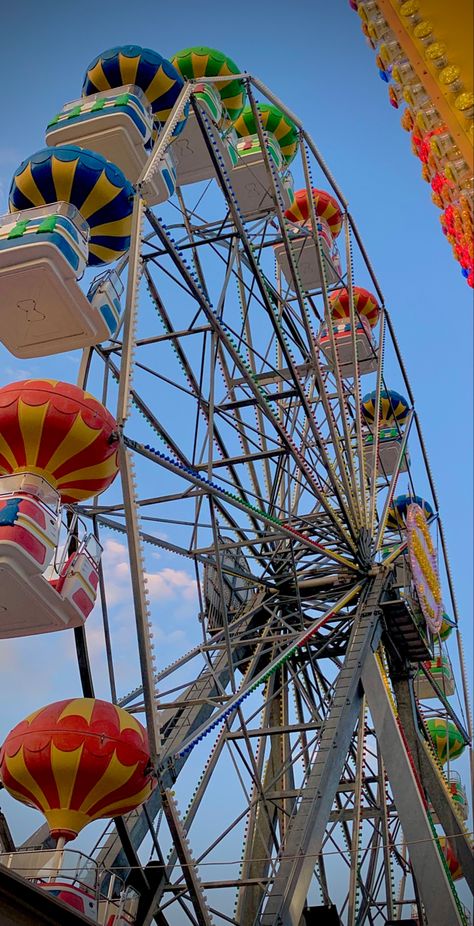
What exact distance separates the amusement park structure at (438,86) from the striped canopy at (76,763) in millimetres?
5044

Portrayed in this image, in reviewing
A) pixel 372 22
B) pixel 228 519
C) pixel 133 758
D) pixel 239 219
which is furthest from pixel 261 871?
pixel 372 22

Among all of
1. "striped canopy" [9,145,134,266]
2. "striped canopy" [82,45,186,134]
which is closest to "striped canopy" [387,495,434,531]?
"striped canopy" [82,45,186,134]

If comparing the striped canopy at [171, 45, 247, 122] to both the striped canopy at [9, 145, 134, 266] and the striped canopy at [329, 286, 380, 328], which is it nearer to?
the striped canopy at [9, 145, 134, 266]

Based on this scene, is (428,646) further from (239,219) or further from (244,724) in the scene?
(239,219)

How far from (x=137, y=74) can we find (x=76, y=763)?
8830 millimetres

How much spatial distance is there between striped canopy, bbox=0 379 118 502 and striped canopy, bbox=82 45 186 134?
206 inches

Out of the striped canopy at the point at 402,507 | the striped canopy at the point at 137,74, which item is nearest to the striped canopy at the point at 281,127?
the striped canopy at the point at 137,74

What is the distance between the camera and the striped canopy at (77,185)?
1075 centimetres

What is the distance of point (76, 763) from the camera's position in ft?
28.2

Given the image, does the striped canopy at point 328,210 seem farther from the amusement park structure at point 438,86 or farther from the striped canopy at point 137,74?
the amusement park structure at point 438,86

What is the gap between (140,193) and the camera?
1110 centimetres

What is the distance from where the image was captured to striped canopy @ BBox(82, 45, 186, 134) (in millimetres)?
13117

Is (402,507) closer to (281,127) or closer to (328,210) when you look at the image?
(328,210)

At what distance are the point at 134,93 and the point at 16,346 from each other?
404 centimetres
